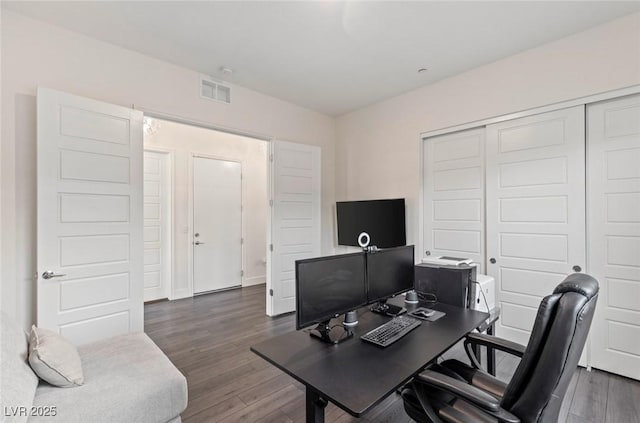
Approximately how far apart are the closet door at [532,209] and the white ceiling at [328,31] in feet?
2.52

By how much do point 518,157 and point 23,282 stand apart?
4.49 metres

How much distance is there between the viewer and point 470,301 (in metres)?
2.36

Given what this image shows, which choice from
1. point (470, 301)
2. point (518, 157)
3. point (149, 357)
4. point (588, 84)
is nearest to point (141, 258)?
point (149, 357)

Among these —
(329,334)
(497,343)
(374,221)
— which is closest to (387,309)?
(329,334)

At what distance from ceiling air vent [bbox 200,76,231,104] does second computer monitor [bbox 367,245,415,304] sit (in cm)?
270

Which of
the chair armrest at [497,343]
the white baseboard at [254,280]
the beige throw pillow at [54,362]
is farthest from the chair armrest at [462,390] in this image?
the white baseboard at [254,280]

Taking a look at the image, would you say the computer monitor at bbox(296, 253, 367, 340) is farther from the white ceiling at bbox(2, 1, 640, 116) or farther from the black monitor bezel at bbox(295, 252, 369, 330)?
the white ceiling at bbox(2, 1, 640, 116)

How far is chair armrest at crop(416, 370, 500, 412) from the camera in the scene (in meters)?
1.12

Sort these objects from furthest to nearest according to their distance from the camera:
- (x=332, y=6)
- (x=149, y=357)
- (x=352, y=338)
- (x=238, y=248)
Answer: (x=238, y=248) < (x=332, y=6) < (x=149, y=357) < (x=352, y=338)

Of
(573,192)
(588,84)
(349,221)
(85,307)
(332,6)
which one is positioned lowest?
(85,307)

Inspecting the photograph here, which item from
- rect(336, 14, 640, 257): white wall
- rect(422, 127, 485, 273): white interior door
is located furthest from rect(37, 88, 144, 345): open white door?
rect(422, 127, 485, 273): white interior door

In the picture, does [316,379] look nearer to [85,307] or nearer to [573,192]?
[85,307]

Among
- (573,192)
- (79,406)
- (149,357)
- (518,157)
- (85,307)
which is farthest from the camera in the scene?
(518,157)

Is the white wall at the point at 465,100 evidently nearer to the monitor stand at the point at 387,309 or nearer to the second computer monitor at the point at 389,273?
the second computer monitor at the point at 389,273
